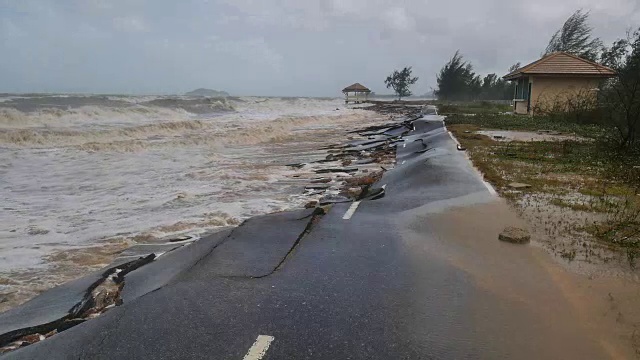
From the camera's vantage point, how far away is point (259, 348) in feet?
9.96

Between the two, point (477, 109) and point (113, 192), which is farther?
point (477, 109)

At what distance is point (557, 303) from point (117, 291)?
4205 mm

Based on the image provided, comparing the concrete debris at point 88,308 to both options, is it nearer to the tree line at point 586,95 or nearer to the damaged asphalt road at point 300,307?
the damaged asphalt road at point 300,307

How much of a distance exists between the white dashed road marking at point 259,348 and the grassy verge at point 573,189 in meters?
3.71

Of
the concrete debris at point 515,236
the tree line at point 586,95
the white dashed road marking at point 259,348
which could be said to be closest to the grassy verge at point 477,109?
the tree line at point 586,95

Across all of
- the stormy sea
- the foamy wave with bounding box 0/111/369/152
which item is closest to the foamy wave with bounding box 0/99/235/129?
the foamy wave with bounding box 0/111/369/152

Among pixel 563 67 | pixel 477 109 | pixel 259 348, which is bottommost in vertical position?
pixel 259 348

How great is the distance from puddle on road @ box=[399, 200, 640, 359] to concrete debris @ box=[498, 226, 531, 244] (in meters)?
0.12

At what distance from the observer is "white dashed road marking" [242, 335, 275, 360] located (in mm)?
2934

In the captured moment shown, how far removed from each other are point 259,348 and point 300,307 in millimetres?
694

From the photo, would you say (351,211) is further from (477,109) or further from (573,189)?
(477,109)

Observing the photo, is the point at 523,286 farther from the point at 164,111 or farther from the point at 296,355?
the point at 164,111

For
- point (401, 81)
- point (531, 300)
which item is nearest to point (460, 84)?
point (401, 81)

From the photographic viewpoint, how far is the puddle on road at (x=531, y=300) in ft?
10.5
